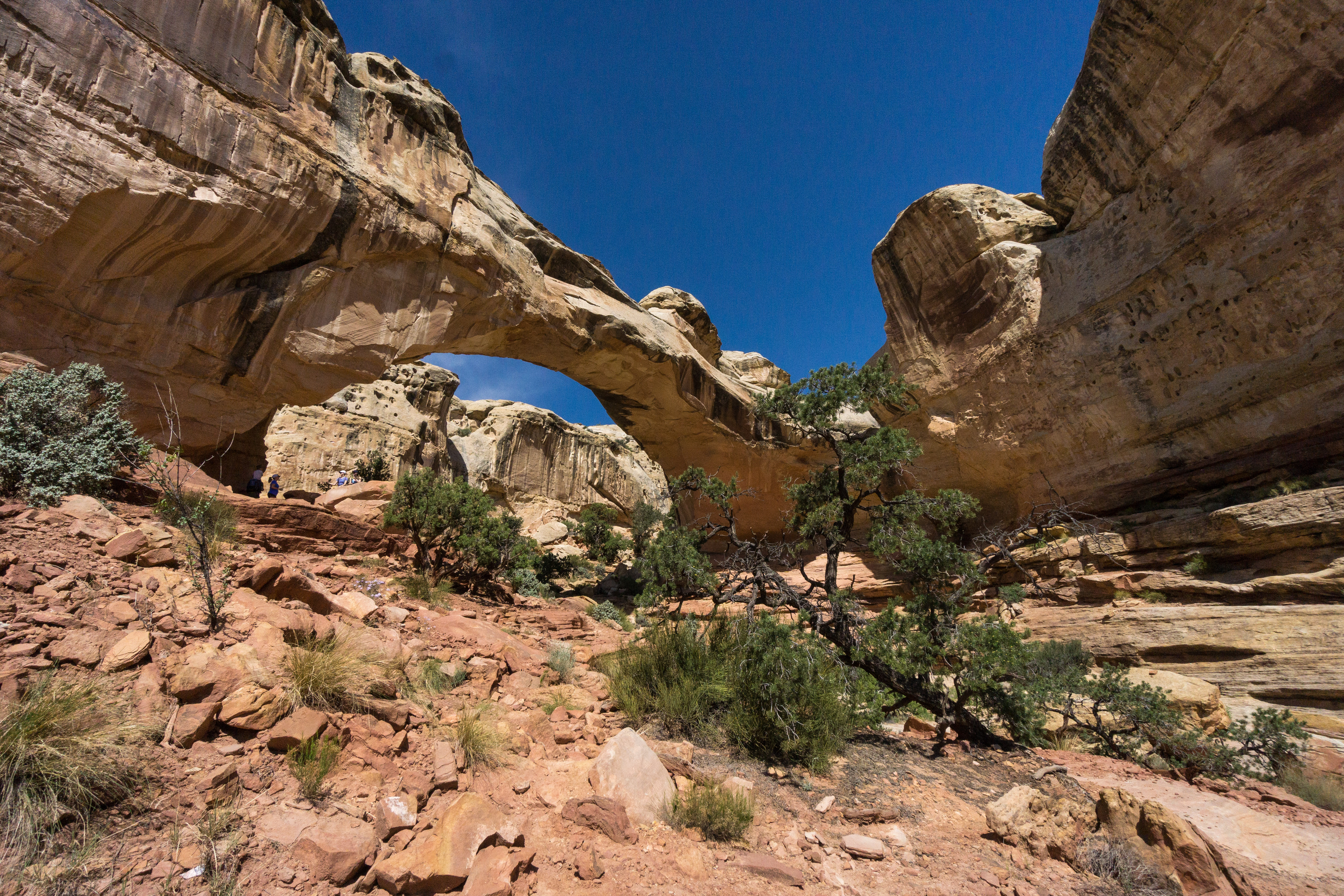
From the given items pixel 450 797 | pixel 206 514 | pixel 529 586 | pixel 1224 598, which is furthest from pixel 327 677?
pixel 1224 598

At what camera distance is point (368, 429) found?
1883cm

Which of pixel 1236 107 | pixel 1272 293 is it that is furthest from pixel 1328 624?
pixel 1236 107

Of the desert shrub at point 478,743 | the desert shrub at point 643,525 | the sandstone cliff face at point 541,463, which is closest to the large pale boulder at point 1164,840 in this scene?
the desert shrub at point 478,743

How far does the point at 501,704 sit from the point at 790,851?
260 cm

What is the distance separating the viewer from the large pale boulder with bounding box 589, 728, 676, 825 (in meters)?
3.39

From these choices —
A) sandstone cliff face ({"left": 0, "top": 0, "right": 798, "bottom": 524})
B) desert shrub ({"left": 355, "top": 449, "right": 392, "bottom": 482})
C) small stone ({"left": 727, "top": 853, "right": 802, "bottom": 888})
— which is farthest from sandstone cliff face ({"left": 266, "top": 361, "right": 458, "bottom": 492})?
small stone ({"left": 727, "top": 853, "right": 802, "bottom": 888})

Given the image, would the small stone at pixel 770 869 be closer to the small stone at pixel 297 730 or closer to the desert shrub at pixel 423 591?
the small stone at pixel 297 730

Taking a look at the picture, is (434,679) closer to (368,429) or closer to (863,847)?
(863,847)

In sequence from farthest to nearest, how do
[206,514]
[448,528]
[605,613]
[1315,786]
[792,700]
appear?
[605,613] < [448,528] < [206,514] < [1315,786] < [792,700]

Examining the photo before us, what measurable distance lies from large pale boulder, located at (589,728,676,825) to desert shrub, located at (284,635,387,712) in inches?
62.5

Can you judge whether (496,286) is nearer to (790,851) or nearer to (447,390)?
(790,851)

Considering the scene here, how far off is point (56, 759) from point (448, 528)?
8152 millimetres

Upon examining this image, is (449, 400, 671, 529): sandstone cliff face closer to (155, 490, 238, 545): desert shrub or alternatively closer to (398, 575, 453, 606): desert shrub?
(398, 575, 453, 606): desert shrub

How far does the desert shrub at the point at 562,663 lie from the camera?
19.1 feet
